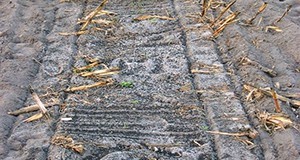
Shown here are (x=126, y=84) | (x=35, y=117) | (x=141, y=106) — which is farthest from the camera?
(x=126, y=84)

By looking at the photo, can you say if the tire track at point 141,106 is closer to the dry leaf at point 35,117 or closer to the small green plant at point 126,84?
the small green plant at point 126,84

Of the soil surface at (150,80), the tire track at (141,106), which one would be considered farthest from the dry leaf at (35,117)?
the tire track at (141,106)

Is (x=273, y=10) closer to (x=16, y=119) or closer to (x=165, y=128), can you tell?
(x=165, y=128)

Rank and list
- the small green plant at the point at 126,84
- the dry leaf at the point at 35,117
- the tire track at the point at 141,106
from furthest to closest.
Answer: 1. the small green plant at the point at 126,84
2. the dry leaf at the point at 35,117
3. the tire track at the point at 141,106

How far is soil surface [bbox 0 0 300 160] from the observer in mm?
3363

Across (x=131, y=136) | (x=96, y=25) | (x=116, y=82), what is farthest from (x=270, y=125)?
(x=96, y=25)

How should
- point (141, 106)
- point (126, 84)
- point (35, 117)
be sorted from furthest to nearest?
point (126, 84) → point (141, 106) → point (35, 117)

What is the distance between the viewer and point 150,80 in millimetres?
4125

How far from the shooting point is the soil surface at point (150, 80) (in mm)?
3363

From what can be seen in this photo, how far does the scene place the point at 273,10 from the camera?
5.13 metres

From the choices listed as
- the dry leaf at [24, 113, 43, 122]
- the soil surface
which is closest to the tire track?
the soil surface

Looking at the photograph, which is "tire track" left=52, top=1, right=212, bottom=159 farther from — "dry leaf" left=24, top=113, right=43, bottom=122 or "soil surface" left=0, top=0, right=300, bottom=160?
"dry leaf" left=24, top=113, right=43, bottom=122

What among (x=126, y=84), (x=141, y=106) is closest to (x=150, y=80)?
(x=126, y=84)

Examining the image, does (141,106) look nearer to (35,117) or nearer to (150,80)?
(150,80)
